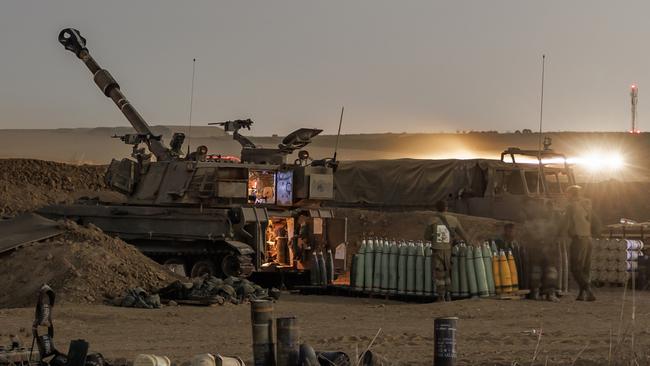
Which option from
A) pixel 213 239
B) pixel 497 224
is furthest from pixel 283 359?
pixel 497 224

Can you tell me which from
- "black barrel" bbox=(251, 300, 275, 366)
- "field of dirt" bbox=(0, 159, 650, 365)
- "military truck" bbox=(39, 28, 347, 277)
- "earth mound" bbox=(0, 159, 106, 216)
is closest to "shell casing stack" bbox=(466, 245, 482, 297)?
"field of dirt" bbox=(0, 159, 650, 365)

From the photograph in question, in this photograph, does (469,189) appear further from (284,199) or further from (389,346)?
(389,346)

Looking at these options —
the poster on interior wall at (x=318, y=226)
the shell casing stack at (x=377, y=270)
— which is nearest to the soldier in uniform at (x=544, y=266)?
the shell casing stack at (x=377, y=270)

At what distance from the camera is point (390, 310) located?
17.4m

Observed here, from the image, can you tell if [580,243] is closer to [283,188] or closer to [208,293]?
[208,293]

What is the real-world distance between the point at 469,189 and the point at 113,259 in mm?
16630

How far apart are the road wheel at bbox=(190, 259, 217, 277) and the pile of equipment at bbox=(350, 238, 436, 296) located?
2.86 m

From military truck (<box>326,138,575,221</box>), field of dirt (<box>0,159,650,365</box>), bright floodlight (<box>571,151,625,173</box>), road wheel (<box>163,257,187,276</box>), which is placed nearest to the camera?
field of dirt (<box>0,159,650,365</box>)

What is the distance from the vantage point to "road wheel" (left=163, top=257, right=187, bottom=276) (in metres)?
21.0

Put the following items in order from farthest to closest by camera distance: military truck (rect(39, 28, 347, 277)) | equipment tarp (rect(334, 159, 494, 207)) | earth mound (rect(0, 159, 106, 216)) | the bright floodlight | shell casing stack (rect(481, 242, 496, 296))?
the bright floodlight < earth mound (rect(0, 159, 106, 216)) < equipment tarp (rect(334, 159, 494, 207)) < military truck (rect(39, 28, 347, 277)) < shell casing stack (rect(481, 242, 496, 296))

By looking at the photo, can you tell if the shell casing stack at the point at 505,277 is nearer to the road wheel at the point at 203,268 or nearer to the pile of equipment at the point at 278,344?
the road wheel at the point at 203,268

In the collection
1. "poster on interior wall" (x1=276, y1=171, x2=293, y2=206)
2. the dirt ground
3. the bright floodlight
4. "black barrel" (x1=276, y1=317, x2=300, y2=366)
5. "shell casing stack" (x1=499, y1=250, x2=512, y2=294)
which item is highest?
the bright floodlight

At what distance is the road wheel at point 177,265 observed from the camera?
21016 millimetres

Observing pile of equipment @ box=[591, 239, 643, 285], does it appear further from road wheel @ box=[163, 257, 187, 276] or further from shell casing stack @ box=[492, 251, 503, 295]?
road wheel @ box=[163, 257, 187, 276]
